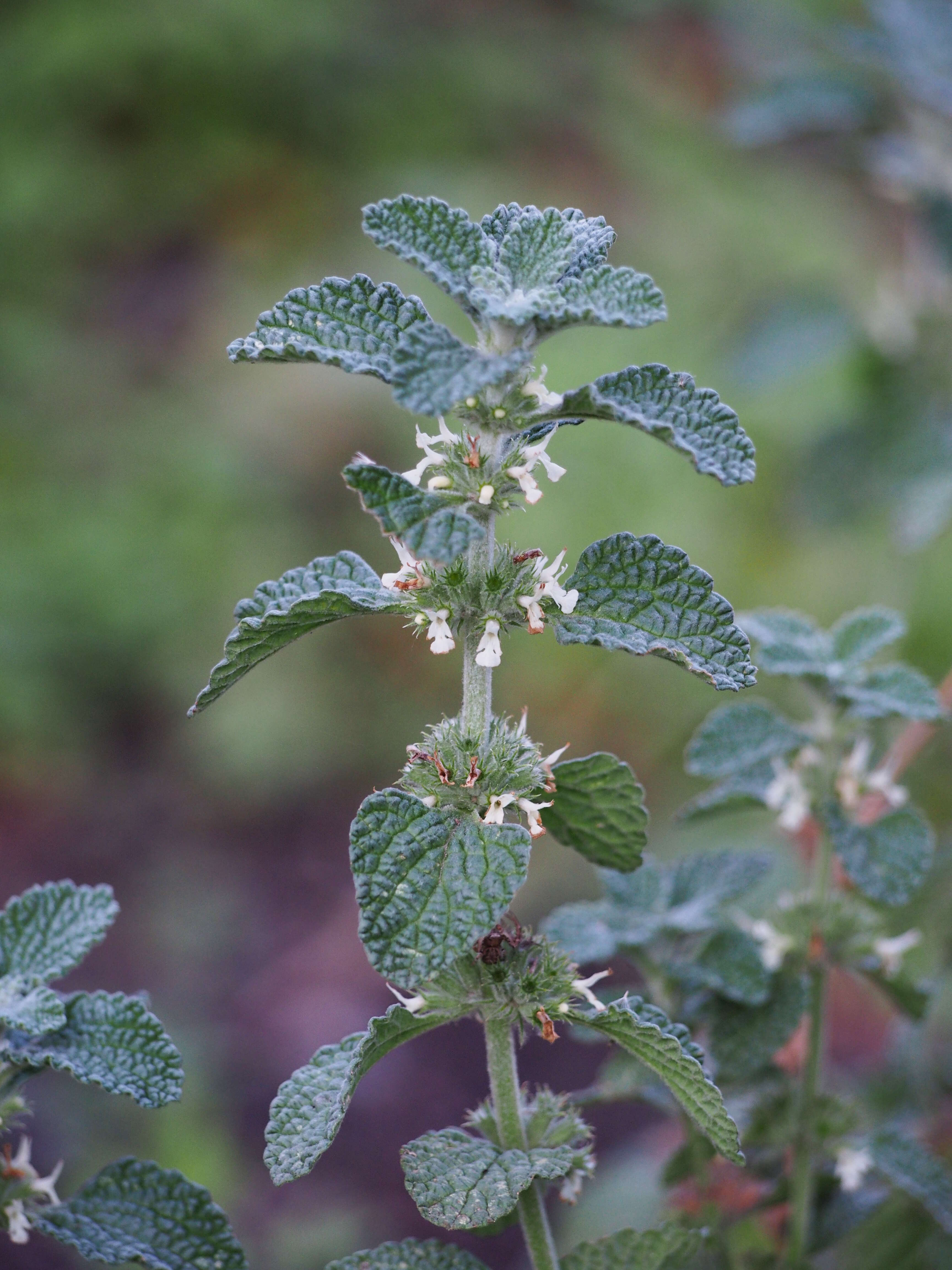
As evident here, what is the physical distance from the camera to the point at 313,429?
3.96 metres

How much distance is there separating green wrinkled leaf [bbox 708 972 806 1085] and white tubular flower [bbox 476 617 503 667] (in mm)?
448

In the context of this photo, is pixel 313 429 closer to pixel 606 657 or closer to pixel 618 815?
pixel 606 657

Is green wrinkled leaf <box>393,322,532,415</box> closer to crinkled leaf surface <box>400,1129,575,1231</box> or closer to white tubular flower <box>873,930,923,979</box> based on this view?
crinkled leaf surface <box>400,1129,575,1231</box>

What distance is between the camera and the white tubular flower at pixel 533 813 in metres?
0.78

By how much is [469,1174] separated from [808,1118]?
0.45 m

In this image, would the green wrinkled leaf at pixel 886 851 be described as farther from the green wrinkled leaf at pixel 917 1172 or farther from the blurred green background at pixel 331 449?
the blurred green background at pixel 331 449

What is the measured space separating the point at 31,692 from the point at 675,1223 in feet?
9.00

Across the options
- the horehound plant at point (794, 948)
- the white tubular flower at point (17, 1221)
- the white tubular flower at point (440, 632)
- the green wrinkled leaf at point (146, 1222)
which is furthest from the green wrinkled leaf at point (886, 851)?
the white tubular flower at point (17, 1221)

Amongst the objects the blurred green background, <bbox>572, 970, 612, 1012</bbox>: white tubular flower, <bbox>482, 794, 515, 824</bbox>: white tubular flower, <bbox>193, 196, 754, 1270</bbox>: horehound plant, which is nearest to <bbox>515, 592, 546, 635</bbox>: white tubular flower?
<bbox>193, 196, 754, 1270</bbox>: horehound plant

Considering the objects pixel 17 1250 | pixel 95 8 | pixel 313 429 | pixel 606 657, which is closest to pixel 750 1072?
pixel 17 1250

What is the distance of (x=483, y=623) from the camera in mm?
785

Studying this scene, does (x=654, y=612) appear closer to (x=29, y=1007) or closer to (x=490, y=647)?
(x=490, y=647)

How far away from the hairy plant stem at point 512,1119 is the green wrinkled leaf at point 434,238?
49 centimetres

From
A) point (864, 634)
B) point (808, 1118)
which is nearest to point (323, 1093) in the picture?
point (808, 1118)
